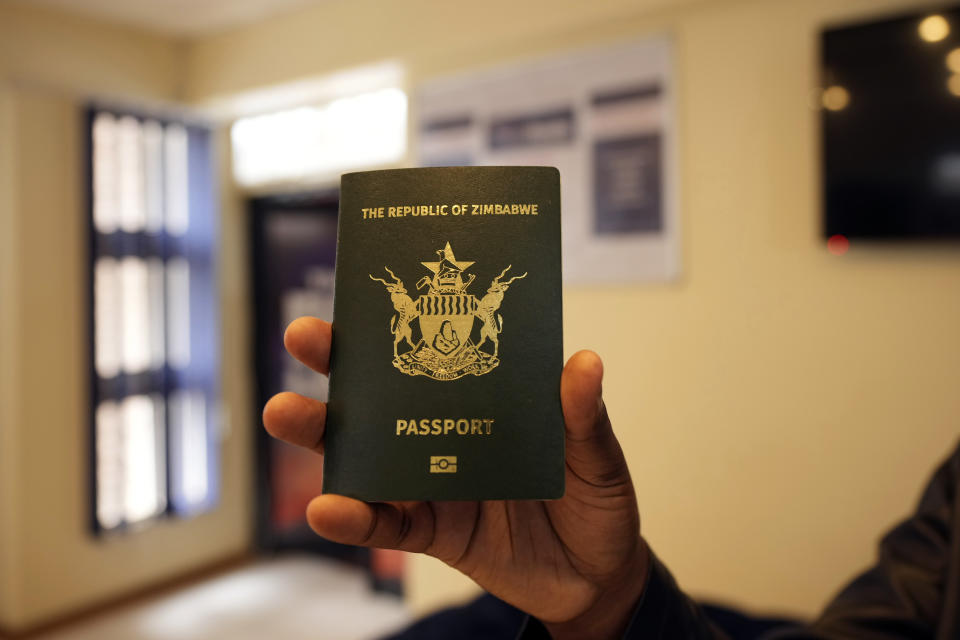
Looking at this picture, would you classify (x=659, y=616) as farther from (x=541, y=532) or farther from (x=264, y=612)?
(x=264, y=612)

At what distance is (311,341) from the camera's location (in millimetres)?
587

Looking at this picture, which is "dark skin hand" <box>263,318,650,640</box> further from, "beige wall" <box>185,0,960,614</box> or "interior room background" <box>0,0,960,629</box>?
"beige wall" <box>185,0,960,614</box>

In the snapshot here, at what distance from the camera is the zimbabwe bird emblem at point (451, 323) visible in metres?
0.55

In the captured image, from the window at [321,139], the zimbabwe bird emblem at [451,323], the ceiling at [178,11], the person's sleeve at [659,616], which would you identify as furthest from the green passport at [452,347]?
the ceiling at [178,11]

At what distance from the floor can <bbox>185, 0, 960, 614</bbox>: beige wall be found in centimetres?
163

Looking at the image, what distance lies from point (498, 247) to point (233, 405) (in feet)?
12.0

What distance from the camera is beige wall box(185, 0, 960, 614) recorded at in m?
1.96

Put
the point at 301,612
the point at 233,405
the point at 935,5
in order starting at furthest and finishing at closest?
1. the point at 233,405
2. the point at 301,612
3. the point at 935,5

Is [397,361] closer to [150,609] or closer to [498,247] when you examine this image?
[498,247]

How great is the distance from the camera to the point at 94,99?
3254 mm

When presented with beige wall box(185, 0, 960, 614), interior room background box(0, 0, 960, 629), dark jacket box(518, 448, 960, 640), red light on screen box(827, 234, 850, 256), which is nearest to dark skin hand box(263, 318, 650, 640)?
dark jacket box(518, 448, 960, 640)

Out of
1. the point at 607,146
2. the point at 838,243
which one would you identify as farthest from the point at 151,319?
the point at 838,243

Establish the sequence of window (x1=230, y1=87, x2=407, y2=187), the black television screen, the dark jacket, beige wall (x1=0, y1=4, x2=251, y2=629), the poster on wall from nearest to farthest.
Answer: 1. the dark jacket
2. the black television screen
3. the poster on wall
4. beige wall (x1=0, y1=4, x2=251, y2=629)
5. window (x1=230, y1=87, x2=407, y2=187)

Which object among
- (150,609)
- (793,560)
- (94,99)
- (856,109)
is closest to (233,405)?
(150,609)
